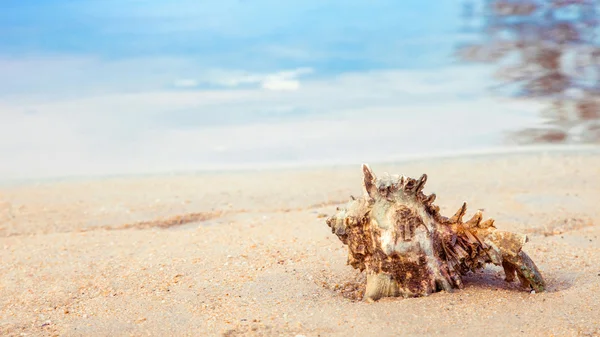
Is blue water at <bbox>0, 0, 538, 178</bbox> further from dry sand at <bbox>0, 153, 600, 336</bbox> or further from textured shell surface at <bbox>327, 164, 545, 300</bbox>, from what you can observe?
textured shell surface at <bbox>327, 164, 545, 300</bbox>

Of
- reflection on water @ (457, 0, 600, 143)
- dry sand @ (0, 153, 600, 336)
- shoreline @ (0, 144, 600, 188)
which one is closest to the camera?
dry sand @ (0, 153, 600, 336)

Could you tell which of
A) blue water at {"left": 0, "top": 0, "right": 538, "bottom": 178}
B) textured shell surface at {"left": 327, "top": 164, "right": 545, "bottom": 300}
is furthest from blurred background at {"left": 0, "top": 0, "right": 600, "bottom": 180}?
textured shell surface at {"left": 327, "top": 164, "right": 545, "bottom": 300}

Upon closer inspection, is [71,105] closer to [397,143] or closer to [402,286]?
[397,143]

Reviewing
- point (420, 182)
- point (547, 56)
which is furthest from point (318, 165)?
point (547, 56)

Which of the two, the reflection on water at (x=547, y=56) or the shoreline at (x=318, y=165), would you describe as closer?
the shoreline at (x=318, y=165)

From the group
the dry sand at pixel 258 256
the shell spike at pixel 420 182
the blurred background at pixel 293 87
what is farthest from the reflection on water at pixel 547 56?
the shell spike at pixel 420 182

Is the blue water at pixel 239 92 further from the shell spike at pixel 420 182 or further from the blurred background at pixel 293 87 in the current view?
the shell spike at pixel 420 182
